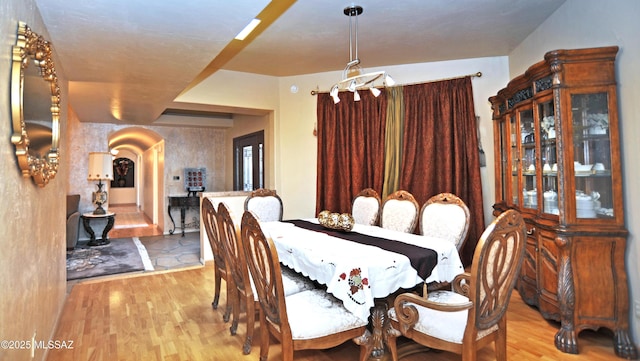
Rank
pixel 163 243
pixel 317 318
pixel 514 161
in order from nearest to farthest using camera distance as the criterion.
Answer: pixel 317 318 < pixel 514 161 < pixel 163 243

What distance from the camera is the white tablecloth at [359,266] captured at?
2039 mm

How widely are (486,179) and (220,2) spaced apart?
3472mm

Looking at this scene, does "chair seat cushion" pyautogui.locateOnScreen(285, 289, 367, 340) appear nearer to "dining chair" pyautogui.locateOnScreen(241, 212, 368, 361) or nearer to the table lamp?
"dining chair" pyautogui.locateOnScreen(241, 212, 368, 361)

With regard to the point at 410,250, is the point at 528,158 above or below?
above

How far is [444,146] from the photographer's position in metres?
4.28

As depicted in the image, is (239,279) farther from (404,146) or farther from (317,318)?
(404,146)

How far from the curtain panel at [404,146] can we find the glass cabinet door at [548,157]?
1.21 metres

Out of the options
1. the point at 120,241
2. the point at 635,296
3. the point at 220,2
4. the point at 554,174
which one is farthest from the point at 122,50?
the point at 120,241

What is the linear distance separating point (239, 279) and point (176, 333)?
708mm

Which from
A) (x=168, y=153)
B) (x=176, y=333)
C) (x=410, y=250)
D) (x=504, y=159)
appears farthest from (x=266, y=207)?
(x=168, y=153)

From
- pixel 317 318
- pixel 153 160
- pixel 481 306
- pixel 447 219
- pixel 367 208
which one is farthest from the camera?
pixel 153 160

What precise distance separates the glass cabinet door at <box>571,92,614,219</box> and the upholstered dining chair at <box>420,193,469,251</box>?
0.77 metres

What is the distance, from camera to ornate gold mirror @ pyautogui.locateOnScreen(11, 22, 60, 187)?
1.53 m

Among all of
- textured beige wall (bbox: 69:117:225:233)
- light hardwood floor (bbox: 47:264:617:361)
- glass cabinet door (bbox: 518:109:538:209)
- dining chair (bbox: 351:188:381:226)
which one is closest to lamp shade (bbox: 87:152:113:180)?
textured beige wall (bbox: 69:117:225:233)
